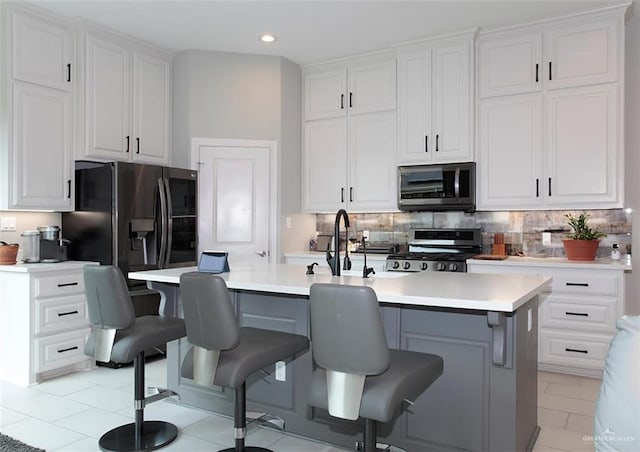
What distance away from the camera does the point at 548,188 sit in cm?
422

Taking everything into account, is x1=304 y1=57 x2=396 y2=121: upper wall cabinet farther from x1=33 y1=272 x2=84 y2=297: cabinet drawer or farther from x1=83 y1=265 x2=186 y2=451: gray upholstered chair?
x1=83 y1=265 x2=186 y2=451: gray upholstered chair

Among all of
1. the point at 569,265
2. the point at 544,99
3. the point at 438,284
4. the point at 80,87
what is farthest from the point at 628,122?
the point at 80,87

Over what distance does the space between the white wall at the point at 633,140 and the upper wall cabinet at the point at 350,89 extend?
2.01 m

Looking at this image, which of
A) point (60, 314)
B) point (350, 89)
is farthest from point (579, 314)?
point (60, 314)

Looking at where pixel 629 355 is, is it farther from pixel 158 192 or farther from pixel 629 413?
pixel 158 192

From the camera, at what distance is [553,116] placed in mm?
4191

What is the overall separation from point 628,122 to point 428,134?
1.65 meters

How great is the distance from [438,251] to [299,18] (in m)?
2.48

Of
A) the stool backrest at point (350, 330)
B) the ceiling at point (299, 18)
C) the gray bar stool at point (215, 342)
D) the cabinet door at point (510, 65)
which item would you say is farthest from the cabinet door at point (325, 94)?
the stool backrest at point (350, 330)

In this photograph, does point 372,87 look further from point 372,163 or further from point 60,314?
point 60,314

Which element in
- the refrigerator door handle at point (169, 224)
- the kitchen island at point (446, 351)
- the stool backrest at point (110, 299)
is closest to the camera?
the kitchen island at point (446, 351)

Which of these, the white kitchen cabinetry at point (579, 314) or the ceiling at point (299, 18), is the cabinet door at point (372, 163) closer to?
→ the ceiling at point (299, 18)

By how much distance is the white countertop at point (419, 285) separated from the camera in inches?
76.5

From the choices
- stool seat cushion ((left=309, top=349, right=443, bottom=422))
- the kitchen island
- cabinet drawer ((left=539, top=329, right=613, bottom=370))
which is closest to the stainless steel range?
cabinet drawer ((left=539, top=329, right=613, bottom=370))
